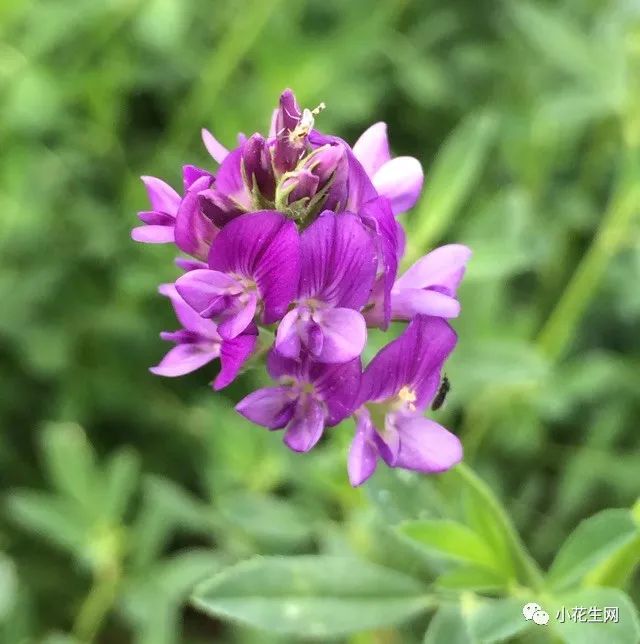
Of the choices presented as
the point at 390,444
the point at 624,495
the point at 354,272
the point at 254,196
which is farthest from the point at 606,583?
the point at 624,495

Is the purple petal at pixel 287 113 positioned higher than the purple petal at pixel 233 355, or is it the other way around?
the purple petal at pixel 287 113

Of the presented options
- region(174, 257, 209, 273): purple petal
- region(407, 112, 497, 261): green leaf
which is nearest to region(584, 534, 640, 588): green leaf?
region(174, 257, 209, 273): purple petal

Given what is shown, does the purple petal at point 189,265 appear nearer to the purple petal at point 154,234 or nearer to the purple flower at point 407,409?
the purple petal at point 154,234

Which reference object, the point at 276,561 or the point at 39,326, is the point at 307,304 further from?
the point at 39,326

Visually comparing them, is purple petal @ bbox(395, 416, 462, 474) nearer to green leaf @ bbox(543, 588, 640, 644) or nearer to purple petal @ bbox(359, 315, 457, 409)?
purple petal @ bbox(359, 315, 457, 409)

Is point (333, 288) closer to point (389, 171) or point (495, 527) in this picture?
point (389, 171)

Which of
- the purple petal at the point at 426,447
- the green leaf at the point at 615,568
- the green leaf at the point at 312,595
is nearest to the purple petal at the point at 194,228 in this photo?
the purple petal at the point at 426,447
